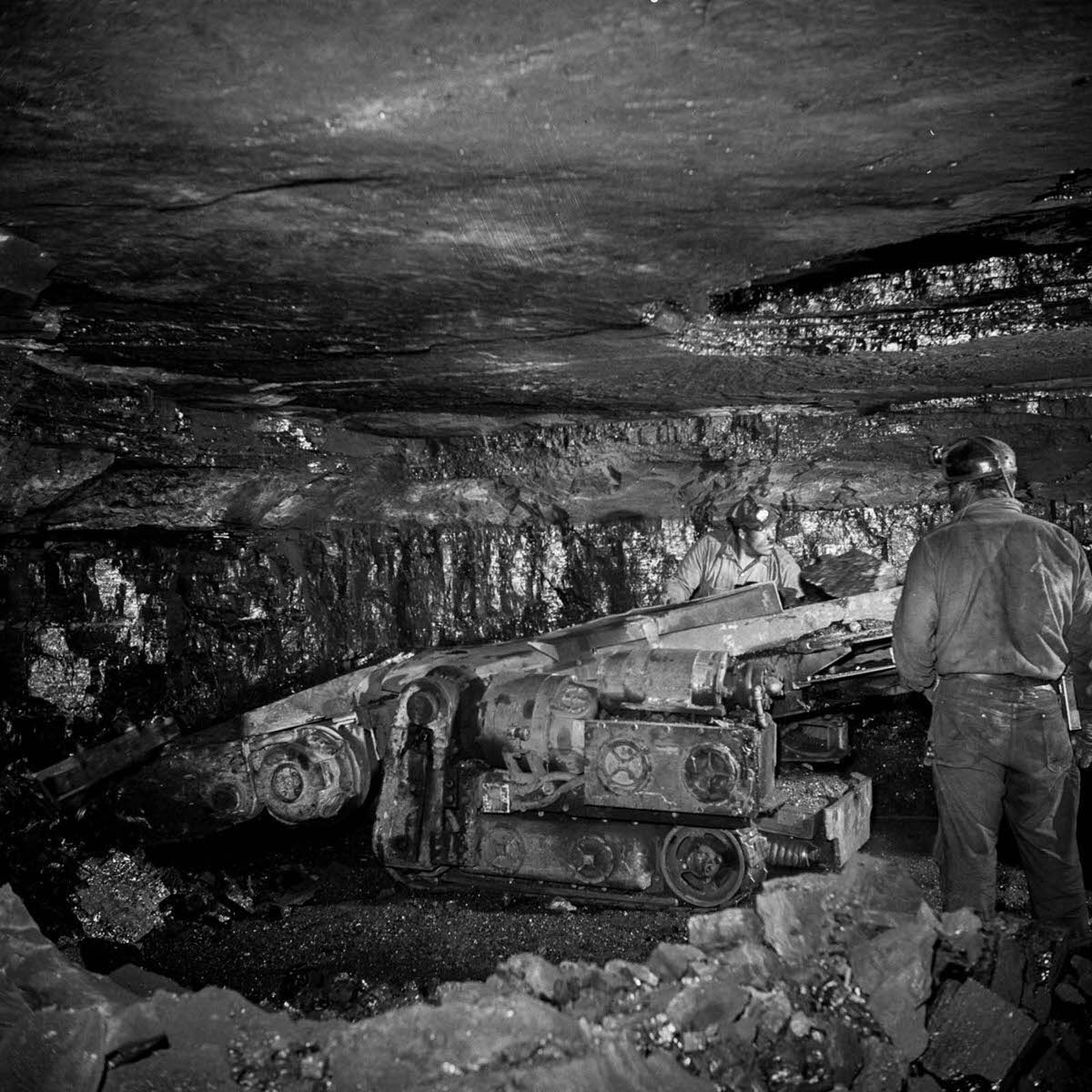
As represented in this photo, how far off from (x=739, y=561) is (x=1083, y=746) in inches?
107

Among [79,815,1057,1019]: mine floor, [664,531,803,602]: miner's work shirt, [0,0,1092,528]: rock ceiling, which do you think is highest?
[0,0,1092,528]: rock ceiling

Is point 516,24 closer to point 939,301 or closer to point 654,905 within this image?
point 939,301

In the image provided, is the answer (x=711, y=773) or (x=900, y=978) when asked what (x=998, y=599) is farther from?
(x=900, y=978)

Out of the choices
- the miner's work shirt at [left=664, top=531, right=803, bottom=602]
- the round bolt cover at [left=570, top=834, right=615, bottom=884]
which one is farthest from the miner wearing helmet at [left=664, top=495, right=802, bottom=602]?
the round bolt cover at [left=570, top=834, right=615, bottom=884]

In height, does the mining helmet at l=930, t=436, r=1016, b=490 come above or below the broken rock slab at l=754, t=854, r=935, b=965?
above

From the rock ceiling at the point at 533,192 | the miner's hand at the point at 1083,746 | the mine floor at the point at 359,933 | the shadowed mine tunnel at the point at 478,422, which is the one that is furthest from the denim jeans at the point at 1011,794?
the rock ceiling at the point at 533,192

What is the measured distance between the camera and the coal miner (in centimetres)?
360

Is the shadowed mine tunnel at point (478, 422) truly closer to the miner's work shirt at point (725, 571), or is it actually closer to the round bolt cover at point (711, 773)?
the miner's work shirt at point (725, 571)

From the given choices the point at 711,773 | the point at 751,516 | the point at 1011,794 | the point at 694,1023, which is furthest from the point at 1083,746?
the point at 694,1023

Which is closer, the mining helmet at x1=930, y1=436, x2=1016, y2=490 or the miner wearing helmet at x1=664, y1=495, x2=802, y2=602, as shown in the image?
the mining helmet at x1=930, y1=436, x2=1016, y2=490

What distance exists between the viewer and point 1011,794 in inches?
145

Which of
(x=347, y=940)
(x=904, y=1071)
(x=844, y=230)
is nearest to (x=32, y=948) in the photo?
(x=347, y=940)

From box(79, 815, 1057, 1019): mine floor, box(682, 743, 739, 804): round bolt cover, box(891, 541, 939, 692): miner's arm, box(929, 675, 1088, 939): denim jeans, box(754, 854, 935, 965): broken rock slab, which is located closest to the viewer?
box(754, 854, 935, 965): broken rock slab

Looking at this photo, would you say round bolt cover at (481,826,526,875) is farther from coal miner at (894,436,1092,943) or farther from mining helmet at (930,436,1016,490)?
mining helmet at (930,436,1016,490)
